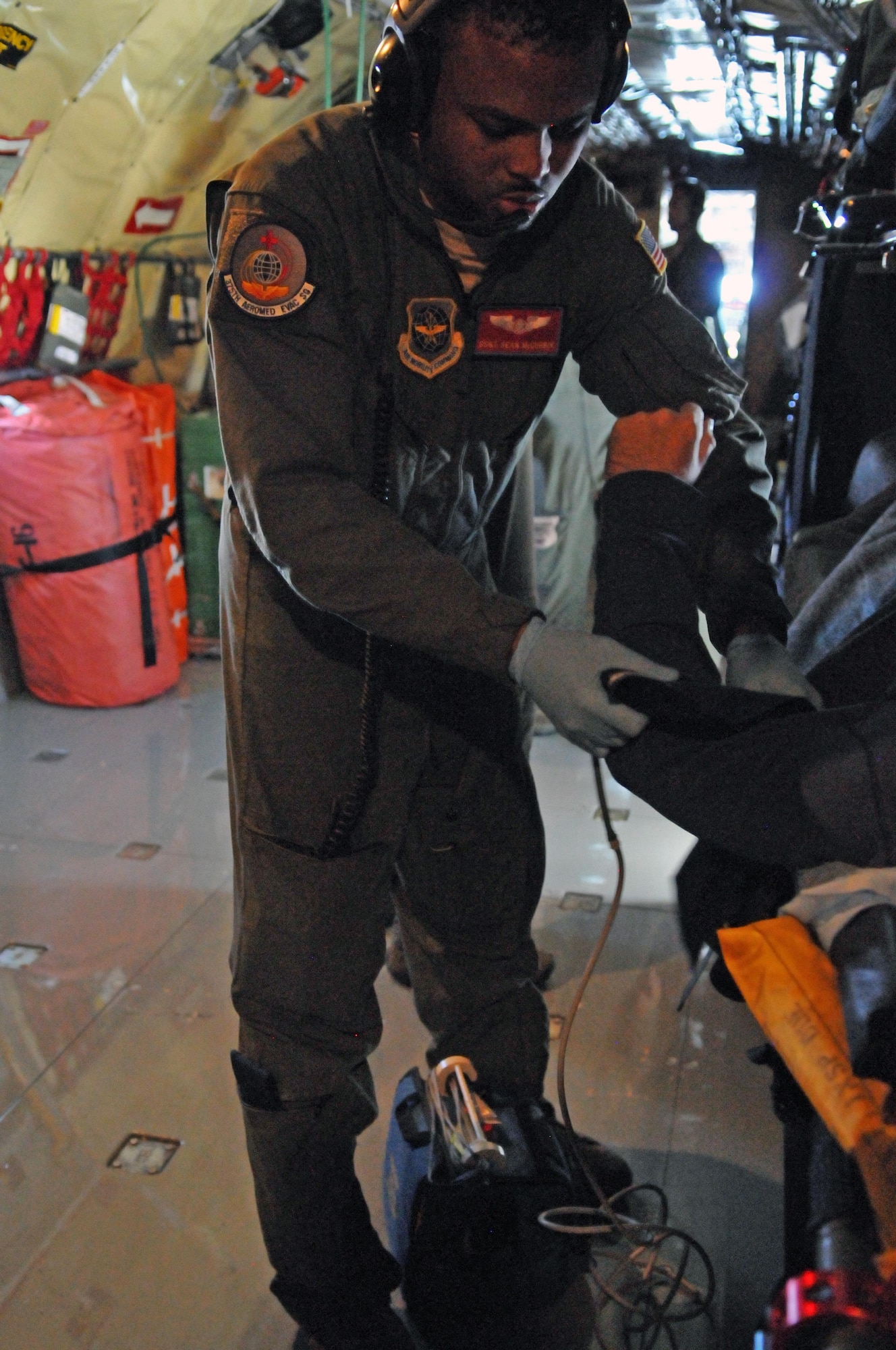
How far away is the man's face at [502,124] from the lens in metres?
0.91

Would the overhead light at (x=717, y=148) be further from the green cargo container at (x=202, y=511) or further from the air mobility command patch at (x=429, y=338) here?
the air mobility command patch at (x=429, y=338)

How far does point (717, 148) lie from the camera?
8.12 m

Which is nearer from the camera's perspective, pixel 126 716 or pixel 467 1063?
pixel 467 1063

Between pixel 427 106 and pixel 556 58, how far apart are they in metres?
0.13

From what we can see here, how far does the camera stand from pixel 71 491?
3.03m

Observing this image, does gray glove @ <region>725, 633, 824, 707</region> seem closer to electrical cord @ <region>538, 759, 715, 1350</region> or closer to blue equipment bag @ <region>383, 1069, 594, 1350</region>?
electrical cord @ <region>538, 759, 715, 1350</region>

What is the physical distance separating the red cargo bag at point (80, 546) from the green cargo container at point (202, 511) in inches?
9.0

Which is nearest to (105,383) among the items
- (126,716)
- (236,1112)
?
(126,716)

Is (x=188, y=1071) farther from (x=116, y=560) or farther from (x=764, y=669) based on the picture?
(x=116, y=560)

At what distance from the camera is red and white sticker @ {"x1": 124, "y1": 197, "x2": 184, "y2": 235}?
347 centimetres

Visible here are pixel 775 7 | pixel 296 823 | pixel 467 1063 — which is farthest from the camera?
pixel 775 7

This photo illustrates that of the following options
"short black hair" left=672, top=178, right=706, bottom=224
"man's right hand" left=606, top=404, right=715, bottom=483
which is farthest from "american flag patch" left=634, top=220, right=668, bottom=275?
"short black hair" left=672, top=178, right=706, bottom=224

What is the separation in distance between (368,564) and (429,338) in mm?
294

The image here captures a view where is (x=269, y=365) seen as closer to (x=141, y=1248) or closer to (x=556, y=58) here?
(x=556, y=58)
